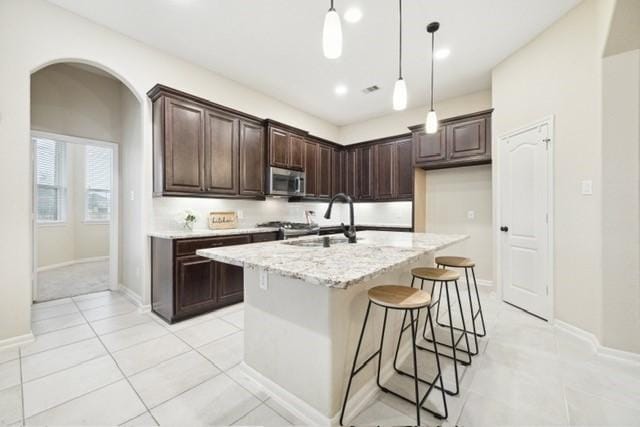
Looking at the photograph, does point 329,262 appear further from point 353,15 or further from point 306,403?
point 353,15

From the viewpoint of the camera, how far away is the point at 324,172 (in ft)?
17.3

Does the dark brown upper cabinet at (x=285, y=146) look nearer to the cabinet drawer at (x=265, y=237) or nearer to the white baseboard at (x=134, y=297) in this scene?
the cabinet drawer at (x=265, y=237)

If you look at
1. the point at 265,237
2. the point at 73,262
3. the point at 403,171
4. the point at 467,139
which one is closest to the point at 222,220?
the point at 265,237

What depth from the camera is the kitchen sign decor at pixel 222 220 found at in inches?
142

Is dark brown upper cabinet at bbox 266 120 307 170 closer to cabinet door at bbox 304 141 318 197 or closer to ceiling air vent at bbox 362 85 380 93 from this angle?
cabinet door at bbox 304 141 318 197

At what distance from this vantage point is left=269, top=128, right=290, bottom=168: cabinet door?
4164 millimetres

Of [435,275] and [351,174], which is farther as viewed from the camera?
[351,174]

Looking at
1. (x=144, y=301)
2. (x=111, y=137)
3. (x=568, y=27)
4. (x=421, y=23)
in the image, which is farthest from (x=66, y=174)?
(x=568, y=27)

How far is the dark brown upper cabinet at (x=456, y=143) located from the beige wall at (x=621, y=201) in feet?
5.00

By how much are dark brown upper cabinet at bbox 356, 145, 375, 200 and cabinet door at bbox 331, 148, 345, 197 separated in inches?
13.8

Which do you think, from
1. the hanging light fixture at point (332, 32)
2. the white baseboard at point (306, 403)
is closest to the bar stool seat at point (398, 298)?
the white baseboard at point (306, 403)

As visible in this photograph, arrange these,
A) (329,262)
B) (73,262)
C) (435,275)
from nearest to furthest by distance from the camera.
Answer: (329,262) → (435,275) → (73,262)

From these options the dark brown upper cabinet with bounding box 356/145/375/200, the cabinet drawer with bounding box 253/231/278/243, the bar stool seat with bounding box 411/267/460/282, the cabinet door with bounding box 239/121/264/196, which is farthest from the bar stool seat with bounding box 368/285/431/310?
the dark brown upper cabinet with bounding box 356/145/375/200

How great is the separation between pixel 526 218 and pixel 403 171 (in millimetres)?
2074
